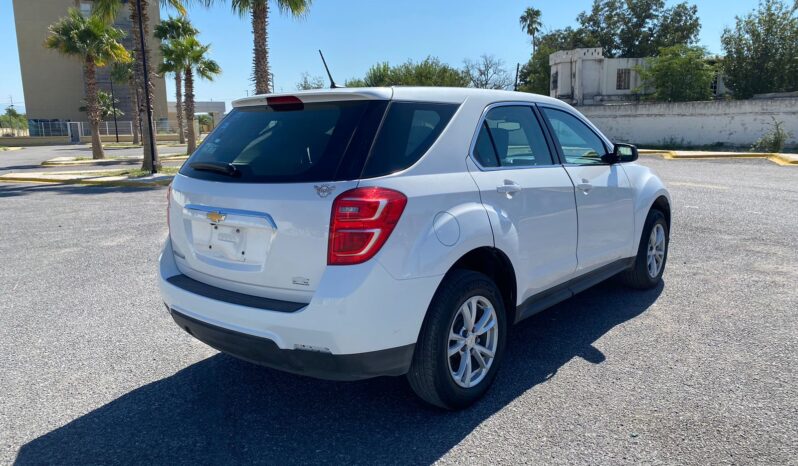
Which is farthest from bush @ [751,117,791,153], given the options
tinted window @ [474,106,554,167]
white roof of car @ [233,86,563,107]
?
white roof of car @ [233,86,563,107]

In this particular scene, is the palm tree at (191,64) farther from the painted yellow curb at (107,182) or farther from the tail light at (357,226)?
the tail light at (357,226)

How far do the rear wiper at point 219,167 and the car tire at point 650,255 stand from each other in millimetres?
3624

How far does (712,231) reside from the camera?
8.12 meters

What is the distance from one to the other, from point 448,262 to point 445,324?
13.0 inches

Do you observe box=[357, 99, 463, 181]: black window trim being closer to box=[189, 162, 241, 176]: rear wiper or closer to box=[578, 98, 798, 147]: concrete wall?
box=[189, 162, 241, 176]: rear wiper

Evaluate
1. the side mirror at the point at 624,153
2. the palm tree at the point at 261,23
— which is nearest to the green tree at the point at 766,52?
the palm tree at the point at 261,23

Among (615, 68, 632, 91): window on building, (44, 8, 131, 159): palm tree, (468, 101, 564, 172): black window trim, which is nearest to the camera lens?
(468, 101, 564, 172): black window trim

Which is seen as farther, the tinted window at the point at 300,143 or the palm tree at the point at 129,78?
the palm tree at the point at 129,78

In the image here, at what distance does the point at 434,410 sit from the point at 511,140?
5.83 ft

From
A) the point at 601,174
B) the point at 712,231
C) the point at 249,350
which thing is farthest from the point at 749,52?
the point at 249,350

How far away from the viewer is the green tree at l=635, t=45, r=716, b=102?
131 ft

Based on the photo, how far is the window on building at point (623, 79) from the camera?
44938 mm

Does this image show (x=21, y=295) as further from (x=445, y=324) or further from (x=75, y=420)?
(x=445, y=324)

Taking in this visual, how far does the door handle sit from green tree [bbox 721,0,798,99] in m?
49.4
